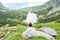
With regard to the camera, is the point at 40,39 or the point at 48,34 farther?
the point at 48,34

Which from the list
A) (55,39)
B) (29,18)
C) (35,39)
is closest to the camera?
(29,18)

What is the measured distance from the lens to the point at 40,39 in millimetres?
28969

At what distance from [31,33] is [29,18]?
8.88m

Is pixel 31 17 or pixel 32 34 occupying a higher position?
pixel 31 17

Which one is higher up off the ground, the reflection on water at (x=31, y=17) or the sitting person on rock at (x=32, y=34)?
the reflection on water at (x=31, y=17)

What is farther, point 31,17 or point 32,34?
point 32,34

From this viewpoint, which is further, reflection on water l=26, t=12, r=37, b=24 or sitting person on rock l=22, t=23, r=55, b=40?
sitting person on rock l=22, t=23, r=55, b=40

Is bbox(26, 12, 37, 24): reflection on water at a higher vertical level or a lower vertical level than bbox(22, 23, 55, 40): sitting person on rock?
higher

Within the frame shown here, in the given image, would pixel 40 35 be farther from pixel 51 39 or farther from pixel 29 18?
pixel 29 18

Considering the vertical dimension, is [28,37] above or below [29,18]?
below

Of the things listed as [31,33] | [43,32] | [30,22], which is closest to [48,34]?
[43,32]

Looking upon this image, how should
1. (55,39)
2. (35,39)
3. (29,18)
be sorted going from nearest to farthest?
1. (29,18)
2. (35,39)
3. (55,39)

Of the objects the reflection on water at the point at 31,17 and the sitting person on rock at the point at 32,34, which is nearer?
the reflection on water at the point at 31,17

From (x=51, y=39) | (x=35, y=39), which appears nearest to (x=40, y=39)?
(x=35, y=39)
